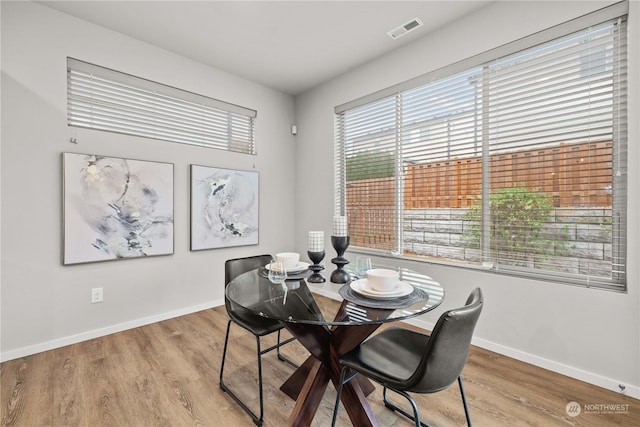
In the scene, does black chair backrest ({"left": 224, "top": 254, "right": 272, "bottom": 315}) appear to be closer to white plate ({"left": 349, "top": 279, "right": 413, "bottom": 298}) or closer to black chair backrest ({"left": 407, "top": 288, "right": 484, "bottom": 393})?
white plate ({"left": 349, "top": 279, "right": 413, "bottom": 298})

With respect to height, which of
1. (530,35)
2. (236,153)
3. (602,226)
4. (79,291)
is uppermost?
(530,35)

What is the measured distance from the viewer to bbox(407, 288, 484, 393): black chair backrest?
1071 millimetres

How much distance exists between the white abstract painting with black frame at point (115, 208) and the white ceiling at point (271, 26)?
3.97ft

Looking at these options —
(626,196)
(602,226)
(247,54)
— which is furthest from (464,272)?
(247,54)

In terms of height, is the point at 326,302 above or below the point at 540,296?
above

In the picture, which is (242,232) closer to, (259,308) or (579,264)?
(259,308)

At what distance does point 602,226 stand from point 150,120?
154 inches

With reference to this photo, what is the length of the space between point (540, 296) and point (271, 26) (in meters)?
3.14

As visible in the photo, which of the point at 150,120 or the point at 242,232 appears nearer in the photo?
the point at 150,120

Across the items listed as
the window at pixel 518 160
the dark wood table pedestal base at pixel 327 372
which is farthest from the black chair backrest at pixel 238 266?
the window at pixel 518 160

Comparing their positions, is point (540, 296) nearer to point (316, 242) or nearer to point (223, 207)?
point (316, 242)

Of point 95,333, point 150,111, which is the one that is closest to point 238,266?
point 95,333

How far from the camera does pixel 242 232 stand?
3656 millimetres

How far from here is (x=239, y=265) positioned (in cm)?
230
